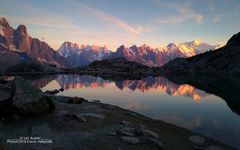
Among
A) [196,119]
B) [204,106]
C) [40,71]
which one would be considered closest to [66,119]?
[196,119]

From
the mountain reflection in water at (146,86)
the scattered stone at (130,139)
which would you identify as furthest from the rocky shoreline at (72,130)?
the mountain reflection in water at (146,86)

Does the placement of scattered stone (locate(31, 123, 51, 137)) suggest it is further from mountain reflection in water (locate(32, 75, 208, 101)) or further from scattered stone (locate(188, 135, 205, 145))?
mountain reflection in water (locate(32, 75, 208, 101))

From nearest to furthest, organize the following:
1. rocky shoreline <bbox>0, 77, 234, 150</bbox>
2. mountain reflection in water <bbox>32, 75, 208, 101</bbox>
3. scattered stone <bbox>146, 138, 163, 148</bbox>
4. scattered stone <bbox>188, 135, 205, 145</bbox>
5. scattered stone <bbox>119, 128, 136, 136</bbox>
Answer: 1. rocky shoreline <bbox>0, 77, 234, 150</bbox>
2. scattered stone <bbox>146, 138, 163, 148</bbox>
3. scattered stone <bbox>119, 128, 136, 136</bbox>
4. scattered stone <bbox>188, 135, 205, 145</bbox>
5. mountain reflection in water <bbox>32, 75, 208, 101</bbox>

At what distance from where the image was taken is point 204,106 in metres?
53.2

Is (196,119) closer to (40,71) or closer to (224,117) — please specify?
(224,117)

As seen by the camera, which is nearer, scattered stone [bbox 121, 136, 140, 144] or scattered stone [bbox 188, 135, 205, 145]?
scattered stone [bbox 121, 136, 140, 144]

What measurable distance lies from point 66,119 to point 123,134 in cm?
661

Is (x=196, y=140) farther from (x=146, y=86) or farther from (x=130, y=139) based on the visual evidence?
(x=146, y=86)

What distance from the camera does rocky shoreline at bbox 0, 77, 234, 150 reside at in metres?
20.1

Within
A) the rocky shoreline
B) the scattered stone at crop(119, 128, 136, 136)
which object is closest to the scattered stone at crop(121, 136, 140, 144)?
the rocky shoreline

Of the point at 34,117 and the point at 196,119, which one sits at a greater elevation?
the point at 34,117

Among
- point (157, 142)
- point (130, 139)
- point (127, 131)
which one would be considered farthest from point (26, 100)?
point (157, 142)

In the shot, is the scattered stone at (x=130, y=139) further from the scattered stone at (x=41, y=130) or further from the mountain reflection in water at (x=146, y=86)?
the mountain reflection in water at (x=146, y=86)

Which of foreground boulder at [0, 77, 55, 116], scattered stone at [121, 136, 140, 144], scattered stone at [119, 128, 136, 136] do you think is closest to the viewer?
scattered stone at [121, 136, 140, 144]
